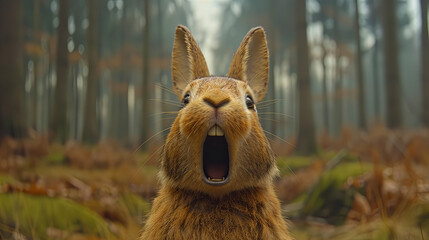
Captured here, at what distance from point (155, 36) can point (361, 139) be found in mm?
16781

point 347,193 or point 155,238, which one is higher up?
point 155,238

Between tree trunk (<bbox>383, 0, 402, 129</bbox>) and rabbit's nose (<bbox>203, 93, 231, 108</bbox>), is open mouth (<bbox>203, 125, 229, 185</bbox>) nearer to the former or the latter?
rabbit's nose (<bbox>203, 93, 231, 108</bbox>)

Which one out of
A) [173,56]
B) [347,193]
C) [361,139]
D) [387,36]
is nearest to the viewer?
[173,56]

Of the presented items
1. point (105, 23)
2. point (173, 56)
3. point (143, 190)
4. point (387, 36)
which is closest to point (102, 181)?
point (143, 190)

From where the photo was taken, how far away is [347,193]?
4.57m

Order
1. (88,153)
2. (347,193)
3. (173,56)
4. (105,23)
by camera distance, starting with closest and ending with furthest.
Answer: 1. (173,56)
2. (347,193)
3. (88,153)
4. (105,23)

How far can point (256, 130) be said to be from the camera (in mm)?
1987

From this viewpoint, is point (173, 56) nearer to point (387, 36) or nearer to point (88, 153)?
point (88, 153)

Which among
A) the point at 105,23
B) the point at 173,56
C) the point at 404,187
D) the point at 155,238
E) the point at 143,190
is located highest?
the point at 105,23

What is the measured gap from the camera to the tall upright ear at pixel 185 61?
2400 mm

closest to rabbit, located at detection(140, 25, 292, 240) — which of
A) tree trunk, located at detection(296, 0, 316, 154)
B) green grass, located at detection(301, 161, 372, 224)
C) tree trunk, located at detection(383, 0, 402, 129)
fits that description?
green grass, located at detection(301, 161, 372, 224)

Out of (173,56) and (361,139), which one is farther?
(361,139)

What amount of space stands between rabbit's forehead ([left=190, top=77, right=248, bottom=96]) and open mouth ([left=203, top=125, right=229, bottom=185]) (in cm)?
33

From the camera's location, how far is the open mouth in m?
1.73
